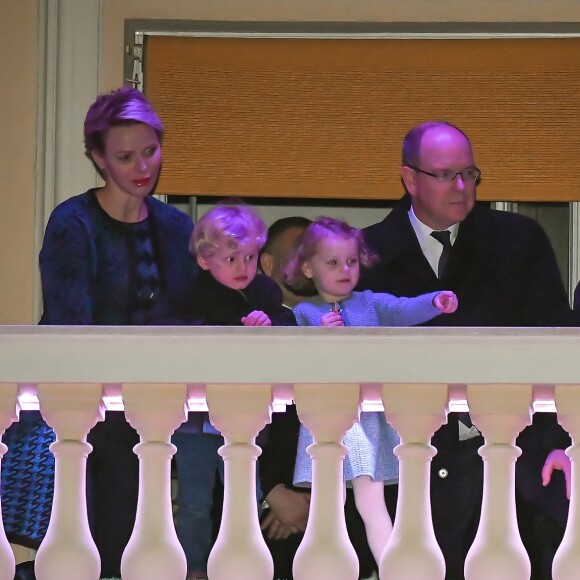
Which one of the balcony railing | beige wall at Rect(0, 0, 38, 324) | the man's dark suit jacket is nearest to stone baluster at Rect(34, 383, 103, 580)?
the balcony railing

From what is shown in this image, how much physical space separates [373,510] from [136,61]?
84.6 inches

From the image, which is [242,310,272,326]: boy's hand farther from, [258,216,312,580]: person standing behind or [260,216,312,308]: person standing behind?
[260,216,312,308]: person standing behind

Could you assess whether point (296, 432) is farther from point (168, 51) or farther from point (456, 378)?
point (168, 51)

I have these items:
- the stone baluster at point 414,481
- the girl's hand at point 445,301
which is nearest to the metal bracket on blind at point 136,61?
the girl's hand at point 445,301

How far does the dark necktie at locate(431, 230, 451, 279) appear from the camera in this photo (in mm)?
3816

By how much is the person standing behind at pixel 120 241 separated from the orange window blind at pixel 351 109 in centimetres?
99

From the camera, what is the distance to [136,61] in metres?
4.69

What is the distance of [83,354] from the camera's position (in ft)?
6.68

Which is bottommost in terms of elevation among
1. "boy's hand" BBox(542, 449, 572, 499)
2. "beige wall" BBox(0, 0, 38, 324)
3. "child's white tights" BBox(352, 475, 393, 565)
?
"child's white tights" BBox(352, 475, 393, 565)

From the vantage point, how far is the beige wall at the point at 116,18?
15.4 ft

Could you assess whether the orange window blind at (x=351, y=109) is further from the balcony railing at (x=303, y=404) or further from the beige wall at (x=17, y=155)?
the balcony railing at (x=303, y=404)

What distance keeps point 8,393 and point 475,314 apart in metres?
1.82

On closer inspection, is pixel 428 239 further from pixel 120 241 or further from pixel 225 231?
pixel 120 241

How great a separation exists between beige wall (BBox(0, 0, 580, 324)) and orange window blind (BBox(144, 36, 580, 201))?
79 millimetres
